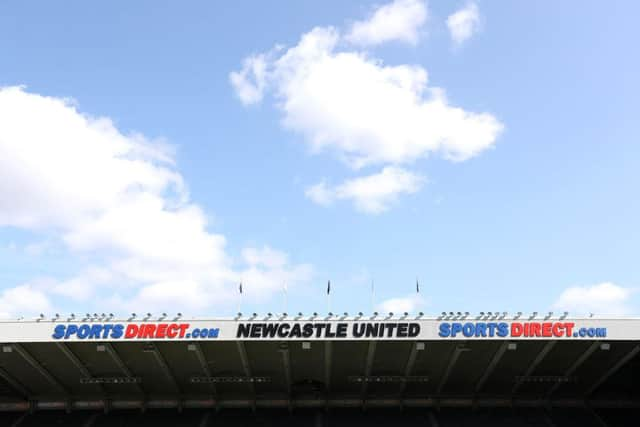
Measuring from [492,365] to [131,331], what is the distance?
23.0 m

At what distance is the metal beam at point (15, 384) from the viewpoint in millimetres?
36438

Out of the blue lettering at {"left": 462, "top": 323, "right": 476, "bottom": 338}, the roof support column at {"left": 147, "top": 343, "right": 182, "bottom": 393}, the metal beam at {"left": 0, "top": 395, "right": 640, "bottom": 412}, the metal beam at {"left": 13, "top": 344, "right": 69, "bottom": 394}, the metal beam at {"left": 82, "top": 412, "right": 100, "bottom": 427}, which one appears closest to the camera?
the blue lettering at {"left": 462, "top": 323, "right": 476, "bottom": 338}

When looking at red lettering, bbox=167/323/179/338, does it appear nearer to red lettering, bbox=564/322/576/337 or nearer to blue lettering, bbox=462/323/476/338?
blue lettering, bbox=462/323/476/338

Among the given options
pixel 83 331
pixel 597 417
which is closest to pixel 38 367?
pixel 83 331

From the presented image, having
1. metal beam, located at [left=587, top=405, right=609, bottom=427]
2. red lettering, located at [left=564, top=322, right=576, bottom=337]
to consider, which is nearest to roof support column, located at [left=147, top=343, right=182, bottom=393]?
red lettering, located at [left=564, top=322, right=576, bottom=337]

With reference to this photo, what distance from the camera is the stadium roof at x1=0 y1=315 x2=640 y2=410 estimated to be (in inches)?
1265

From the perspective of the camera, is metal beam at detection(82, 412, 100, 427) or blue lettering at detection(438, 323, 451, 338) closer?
blue lettering at detection(438, 323, 451, 338)

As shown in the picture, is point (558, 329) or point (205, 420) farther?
point (205, 420)

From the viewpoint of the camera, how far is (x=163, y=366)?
35.9 metres

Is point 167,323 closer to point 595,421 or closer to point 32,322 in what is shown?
point 32,322

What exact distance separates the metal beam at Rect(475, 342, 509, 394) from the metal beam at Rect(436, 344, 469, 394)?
2256 millimetres

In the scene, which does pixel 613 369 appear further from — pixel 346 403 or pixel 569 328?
pixel 346 403

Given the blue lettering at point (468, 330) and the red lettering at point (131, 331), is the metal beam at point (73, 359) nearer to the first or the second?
the red lettering at point (131, 331)

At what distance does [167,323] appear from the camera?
32406 millimetres
